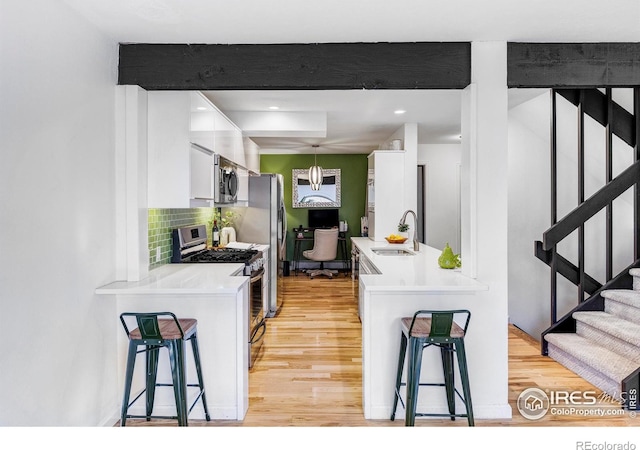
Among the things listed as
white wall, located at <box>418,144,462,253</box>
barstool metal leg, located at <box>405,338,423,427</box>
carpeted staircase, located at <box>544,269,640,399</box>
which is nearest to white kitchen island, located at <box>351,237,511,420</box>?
barstool metal leg, located at <box>405,338,423,427</box>

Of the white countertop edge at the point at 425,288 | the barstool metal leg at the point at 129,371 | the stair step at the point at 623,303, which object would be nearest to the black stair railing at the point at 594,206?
the stair step at the point at 623,303

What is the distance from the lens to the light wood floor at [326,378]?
102 inches

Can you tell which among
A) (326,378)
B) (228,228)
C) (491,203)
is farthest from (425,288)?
(228,228)

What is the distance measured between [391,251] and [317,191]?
14.0 ft

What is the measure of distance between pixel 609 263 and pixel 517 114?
80.0 inches

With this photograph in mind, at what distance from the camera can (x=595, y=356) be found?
10.2ft

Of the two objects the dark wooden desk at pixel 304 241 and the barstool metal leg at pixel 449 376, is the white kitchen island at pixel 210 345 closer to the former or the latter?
the barstool metal leg at pixel 449 376

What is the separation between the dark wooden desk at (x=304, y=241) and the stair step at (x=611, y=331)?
5.06m

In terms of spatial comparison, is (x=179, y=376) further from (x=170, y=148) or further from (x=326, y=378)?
(x=170, y=148)

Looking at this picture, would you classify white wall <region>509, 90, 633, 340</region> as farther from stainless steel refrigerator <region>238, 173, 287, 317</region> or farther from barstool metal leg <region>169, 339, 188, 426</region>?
barstool metal leg <region>169, 339, 188, 426</region>

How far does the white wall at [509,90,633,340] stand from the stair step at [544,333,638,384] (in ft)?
1.97
